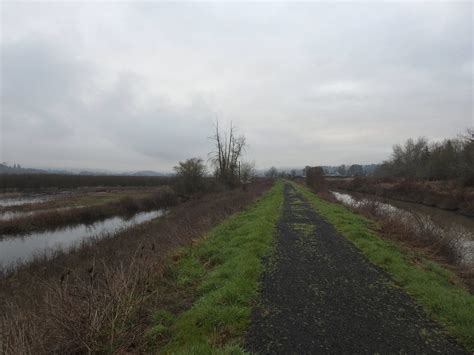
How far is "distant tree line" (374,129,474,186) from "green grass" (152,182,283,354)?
115 ft

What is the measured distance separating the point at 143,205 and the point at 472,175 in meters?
39.9

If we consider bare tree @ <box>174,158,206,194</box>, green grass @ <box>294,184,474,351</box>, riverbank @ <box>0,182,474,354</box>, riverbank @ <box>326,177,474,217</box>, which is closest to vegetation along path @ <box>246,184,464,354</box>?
riverbank @ <box>0,182,474,354</box>

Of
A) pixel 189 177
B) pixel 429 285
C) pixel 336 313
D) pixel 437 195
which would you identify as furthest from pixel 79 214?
pixel 437 195

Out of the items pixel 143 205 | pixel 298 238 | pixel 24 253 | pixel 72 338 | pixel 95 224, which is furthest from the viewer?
pixel 143 205

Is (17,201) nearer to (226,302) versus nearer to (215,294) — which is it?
(215,294)

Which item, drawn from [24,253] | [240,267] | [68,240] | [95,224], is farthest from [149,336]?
[95,224]

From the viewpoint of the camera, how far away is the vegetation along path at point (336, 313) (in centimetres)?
388

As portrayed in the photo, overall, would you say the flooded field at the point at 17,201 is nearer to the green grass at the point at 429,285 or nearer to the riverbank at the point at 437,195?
the green grass at the point at 429,285

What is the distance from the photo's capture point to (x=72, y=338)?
142 inches

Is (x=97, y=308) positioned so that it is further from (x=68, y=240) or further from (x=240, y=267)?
(x=68, y=240)

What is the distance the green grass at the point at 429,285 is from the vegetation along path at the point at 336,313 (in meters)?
0.22

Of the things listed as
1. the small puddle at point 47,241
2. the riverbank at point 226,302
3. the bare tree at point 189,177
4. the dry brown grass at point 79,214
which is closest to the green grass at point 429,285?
the riverbank at point 226,302

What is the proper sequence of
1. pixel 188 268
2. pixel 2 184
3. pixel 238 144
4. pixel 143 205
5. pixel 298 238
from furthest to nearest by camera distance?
pixel 2 184
pixel 238 144
pixel 143 205
pixel 298 238
pixel 188 268

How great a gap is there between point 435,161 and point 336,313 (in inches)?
2092
